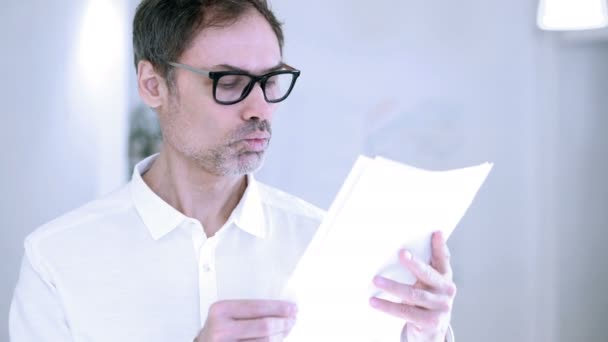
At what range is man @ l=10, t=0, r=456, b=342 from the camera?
130cm

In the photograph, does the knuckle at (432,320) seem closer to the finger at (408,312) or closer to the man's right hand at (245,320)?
the finger at (408,312)

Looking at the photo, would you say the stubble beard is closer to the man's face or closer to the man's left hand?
the man's face

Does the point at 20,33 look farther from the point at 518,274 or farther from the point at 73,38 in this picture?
the point at 518,274

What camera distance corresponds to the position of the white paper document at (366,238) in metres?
0.93

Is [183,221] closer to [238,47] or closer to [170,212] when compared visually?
[170,212]

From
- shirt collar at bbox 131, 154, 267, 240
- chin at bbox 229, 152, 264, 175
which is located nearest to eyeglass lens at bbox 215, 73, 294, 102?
chin at bbox 229, 152, 264, 175

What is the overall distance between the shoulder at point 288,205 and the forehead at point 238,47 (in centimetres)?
31

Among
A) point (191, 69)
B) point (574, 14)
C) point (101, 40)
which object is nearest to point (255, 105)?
point (191, 69)

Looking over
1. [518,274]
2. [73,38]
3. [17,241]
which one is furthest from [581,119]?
[17,241]

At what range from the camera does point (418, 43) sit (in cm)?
320

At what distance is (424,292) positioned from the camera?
1.06 metres

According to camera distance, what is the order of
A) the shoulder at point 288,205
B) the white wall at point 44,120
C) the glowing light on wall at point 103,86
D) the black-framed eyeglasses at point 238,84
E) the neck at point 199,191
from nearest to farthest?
the black-framed eyeglasses at point 238,84 → the neck at point 199,191 → the shoulder at point 288,205 → the white wall at point 44,120 → the glowing light on wall at point 103,86

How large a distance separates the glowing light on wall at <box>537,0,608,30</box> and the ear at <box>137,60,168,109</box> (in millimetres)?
→ 1797

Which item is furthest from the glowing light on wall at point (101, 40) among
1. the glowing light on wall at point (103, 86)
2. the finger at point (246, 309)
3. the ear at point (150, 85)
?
the finger at point (246, 309)
